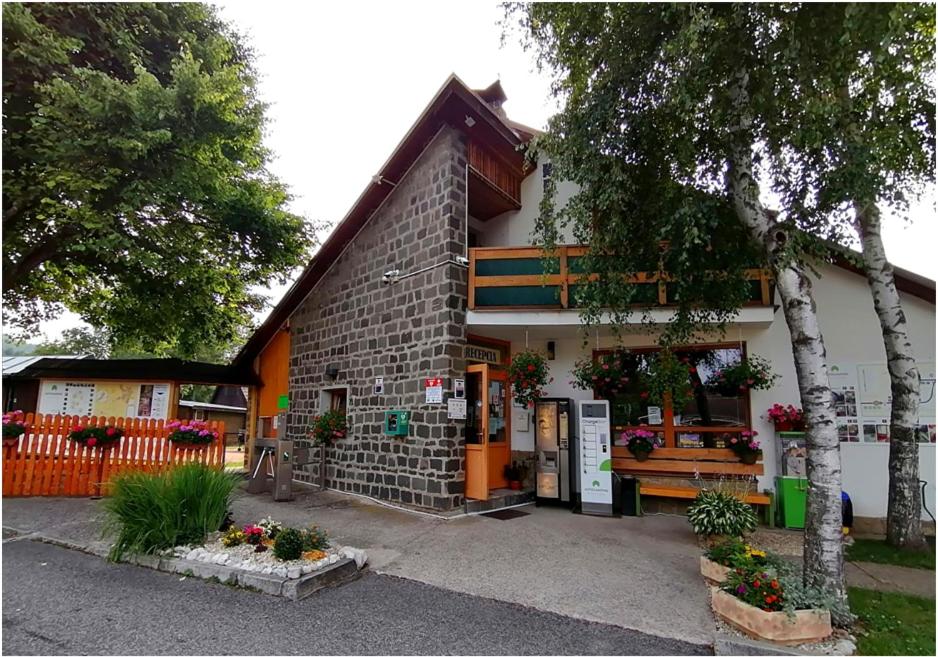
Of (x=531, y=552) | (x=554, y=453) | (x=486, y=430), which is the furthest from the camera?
(x=554, y=453)

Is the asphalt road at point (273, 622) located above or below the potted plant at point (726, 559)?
below

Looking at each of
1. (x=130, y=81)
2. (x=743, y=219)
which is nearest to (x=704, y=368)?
(x=743, y=219)


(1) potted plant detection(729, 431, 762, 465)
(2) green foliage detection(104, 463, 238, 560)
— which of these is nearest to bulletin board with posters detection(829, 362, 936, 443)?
(1) potted plant detection(729, 431, 762, 465)

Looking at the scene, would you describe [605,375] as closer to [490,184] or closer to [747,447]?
[747,447]

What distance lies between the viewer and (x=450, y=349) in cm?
747

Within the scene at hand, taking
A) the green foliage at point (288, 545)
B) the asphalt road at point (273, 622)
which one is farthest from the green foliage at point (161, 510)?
the green foliage at point (288, 545)

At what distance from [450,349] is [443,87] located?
416 cm

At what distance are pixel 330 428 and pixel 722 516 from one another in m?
6.61

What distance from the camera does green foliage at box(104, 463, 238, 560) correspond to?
4.90 m

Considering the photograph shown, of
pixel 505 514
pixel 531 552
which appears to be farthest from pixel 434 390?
pixel 531 552

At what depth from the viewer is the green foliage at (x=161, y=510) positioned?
4.90 meters

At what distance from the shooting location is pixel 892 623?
11.7 feet

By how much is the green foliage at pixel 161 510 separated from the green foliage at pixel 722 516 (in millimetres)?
5365

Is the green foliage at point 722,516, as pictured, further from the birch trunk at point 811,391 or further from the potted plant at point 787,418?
the potted plant at point 787,418
